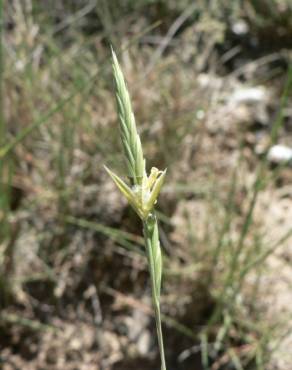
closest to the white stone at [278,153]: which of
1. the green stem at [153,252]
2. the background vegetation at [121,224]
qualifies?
the background vegetation at [121,224]

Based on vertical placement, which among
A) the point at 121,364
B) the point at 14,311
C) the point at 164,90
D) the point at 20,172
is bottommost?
the point at 121,364

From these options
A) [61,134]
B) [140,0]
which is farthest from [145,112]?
[140,0]

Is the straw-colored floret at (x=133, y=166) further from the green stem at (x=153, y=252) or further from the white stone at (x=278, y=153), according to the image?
the white stone at (x=278, y=153)

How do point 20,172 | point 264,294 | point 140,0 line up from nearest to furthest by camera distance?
point 264,294, point 20,172, point 140,0

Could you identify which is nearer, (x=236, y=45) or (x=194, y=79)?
(x=194, y=79)

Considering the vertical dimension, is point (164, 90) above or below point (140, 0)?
below

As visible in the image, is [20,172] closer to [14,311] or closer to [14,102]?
[14,102]

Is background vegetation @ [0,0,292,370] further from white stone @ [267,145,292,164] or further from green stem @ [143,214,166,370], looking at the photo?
green stem @ [143,214,166,370]

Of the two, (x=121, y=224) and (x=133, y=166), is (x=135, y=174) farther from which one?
(x=121, y=224)

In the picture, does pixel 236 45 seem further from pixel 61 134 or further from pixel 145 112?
pixel 61 134

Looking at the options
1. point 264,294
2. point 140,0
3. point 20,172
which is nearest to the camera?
point 264,294
